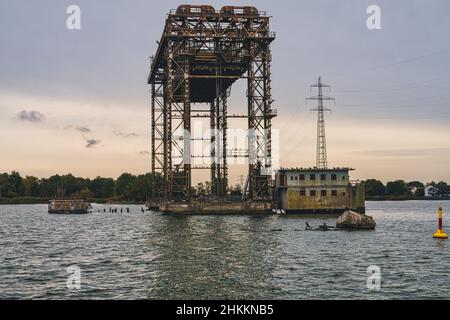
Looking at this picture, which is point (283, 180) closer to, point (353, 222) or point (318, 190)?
point (318, 190)

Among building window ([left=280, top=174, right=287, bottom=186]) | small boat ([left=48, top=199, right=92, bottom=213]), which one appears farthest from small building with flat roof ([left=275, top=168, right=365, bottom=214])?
small boat ([left=48, top=199, right=92, bottom=213])

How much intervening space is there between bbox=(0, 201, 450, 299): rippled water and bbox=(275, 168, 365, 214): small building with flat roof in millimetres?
29656

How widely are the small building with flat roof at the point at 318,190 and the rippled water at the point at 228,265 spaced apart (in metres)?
29.7

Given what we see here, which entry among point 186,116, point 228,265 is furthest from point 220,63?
point 228,265

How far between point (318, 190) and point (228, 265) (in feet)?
184

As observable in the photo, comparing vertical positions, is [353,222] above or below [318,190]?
below

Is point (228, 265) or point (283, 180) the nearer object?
point (228, 265)

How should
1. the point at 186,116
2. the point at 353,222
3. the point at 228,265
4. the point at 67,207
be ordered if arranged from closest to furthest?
the point at 228,265 < the point at 353,222 < the point at 186,116 < the point at 67,207

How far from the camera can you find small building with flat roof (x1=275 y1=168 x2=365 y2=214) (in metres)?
89.6

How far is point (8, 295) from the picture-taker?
27016mm

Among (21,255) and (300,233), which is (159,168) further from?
(21,255)

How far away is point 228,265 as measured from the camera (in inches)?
1400

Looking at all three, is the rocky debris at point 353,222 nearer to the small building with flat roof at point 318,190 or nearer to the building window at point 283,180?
the small building with flat roof at point 318,190

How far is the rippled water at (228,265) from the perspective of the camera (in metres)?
27.3
